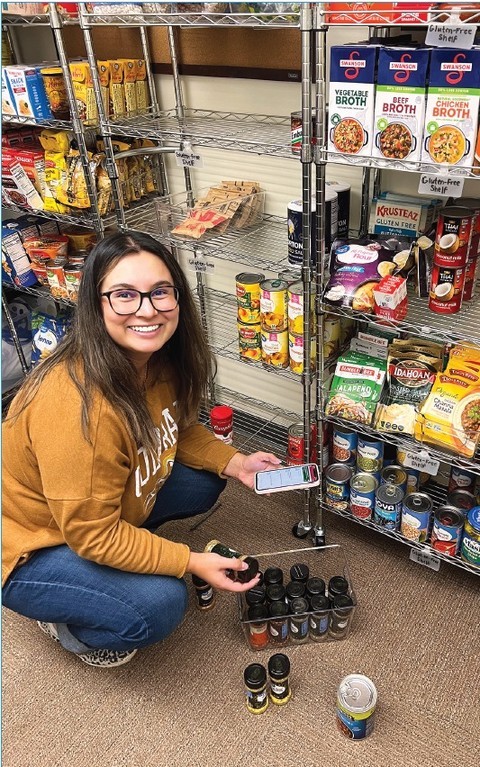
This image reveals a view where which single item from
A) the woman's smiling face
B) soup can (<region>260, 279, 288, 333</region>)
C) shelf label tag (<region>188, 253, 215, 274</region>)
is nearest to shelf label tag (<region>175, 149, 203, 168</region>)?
shelf label tag (<region>188, 253, 215, 274</region>)

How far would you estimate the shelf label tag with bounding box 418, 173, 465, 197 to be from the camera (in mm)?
1424

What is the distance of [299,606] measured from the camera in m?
1.65

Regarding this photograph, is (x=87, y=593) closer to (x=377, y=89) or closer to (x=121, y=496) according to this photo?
(x=121, y=496)

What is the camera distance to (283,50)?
181cm

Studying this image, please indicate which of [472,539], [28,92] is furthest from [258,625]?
[28,92]

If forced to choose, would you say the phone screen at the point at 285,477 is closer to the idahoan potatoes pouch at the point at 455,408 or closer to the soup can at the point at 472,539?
the idahoan potatoes pouch at the point at 455,408

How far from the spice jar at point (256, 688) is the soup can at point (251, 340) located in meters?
0.91

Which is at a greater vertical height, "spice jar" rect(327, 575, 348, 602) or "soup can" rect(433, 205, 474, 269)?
"soup can" rect(433, 205, 474, 269)

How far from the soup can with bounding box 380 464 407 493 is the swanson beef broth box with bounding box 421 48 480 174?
0.90 metres

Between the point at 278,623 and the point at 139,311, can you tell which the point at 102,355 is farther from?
the point at 278,623

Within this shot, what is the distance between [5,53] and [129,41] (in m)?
0.57

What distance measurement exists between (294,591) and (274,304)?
818mm

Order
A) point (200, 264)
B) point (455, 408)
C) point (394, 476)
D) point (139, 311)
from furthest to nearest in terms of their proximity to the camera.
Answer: point (200, 264)
point (394, 476)
point (455, 408)
point (139, 311)

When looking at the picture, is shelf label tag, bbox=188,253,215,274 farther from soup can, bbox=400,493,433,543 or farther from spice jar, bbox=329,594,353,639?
spice jar, bbox=329,594,353,639
